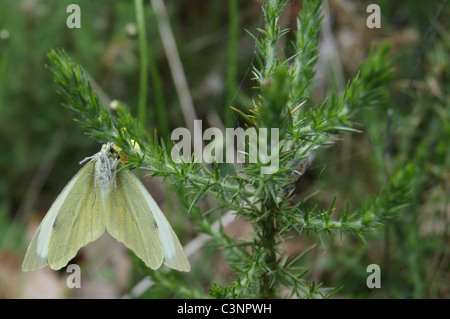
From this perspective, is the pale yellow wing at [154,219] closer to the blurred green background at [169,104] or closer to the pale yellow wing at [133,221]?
the pale yellow wing at [133,221]

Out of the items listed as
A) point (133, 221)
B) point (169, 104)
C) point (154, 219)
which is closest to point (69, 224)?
point (133, 221)

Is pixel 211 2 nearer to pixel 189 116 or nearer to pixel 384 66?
pixel 189 116

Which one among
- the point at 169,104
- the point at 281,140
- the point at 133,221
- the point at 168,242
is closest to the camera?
the point at 281,140

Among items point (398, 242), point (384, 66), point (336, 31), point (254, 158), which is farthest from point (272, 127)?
point (336, 31)

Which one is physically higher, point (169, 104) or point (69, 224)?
point (169, 104)

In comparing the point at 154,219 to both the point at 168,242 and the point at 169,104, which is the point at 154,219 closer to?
the point at 168,242

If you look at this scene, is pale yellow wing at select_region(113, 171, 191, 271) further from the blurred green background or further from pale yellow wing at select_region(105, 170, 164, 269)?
the blurred green background

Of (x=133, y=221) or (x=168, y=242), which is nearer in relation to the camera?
(x=168, y=242)

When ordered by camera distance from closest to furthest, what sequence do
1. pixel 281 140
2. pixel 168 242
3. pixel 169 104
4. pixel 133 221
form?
1. pixel 281 140
2. pixel 168 242
3. pixel 133 221
4. pixel 169 104
